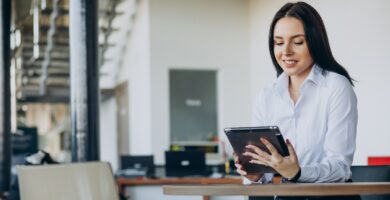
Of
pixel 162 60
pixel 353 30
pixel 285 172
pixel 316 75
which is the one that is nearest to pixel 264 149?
pixel 285 172

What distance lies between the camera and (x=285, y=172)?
1.93 meters

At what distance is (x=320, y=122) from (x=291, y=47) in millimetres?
237

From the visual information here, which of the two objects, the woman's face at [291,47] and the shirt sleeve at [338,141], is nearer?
the shirt sleeve at [338,141]

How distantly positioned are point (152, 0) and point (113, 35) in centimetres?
225

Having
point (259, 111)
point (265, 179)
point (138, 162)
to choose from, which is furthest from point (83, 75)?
point (265, 179)

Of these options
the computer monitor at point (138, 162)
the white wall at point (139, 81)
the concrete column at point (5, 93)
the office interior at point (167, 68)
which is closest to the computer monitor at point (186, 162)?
the office interior at point (167, 68)

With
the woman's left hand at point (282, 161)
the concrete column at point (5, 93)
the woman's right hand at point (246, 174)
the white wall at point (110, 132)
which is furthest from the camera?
the white wall at point (110, 132)

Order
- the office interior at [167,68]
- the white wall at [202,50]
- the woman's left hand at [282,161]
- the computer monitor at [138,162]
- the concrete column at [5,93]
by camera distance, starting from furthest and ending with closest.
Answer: the white wall at [202,50] → the concrete column at [5,93] → the computer monitor at [138,162] → the office interior at [167,68] → the woman's left hand at [282,161]

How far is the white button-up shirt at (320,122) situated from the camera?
6.49ft

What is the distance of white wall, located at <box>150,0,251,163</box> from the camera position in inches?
409

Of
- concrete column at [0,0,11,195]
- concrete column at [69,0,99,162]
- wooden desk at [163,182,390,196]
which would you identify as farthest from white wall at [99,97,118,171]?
wooden desk at [163,182,390,196]

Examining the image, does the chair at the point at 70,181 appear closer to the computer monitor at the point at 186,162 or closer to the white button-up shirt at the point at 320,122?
the white button-up shirt at the point at 320,122

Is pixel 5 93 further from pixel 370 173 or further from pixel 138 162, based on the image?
pixel 370 173

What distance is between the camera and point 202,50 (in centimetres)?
1062
